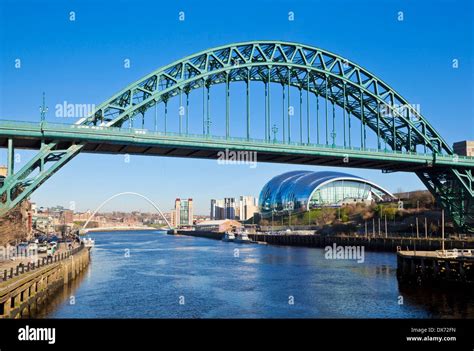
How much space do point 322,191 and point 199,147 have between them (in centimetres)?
10363

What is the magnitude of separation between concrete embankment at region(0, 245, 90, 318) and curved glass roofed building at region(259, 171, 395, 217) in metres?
105

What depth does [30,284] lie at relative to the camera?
2731 centimetres

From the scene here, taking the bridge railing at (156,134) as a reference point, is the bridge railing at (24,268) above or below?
below

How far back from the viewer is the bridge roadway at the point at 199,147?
3541cm

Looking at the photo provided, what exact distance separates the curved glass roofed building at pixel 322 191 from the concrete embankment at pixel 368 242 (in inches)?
1063

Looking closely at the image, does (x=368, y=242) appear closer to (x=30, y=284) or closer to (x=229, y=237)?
(x=229, y=237)

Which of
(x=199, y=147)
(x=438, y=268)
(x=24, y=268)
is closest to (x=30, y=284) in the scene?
(x=24, y=268)

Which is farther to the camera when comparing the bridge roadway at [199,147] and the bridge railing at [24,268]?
the bridge roadway at [199,147]

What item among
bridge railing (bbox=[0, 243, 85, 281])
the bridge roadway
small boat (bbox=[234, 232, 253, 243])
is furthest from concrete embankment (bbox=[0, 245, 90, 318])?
small boat (bbox=[234, 232, 253, 243])

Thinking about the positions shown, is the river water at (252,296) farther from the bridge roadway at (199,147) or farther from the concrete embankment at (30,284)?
the bridge roadway at (199,147)

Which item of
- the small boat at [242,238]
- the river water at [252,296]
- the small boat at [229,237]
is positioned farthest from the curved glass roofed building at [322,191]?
the river water at [252,296]
